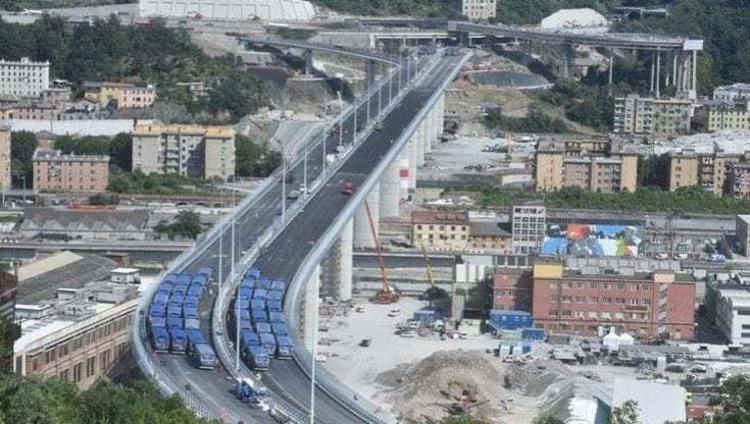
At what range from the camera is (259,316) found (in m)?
18.1

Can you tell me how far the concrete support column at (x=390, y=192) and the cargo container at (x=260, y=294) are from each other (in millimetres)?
9932

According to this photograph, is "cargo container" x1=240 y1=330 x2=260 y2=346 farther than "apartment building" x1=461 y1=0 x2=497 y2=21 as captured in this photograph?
No

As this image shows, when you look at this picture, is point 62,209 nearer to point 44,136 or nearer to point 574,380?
point 44,136

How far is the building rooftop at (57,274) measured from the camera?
20297mm

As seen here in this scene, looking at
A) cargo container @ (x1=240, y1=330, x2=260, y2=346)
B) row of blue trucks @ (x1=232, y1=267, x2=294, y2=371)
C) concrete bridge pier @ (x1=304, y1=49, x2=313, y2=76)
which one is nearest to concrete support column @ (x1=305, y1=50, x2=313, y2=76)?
concrete bridge pier @ (x1=304, y1=49, x2=313, y2=76)

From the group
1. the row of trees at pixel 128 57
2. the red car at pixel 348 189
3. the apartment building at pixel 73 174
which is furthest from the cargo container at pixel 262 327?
the row of trees at pixel 128 57

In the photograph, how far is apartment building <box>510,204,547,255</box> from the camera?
1071 inches

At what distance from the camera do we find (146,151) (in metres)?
32.3

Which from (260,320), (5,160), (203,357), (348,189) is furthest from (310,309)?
(5,160)

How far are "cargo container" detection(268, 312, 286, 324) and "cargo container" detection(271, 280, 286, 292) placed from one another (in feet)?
3.15

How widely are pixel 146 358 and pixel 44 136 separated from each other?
17027mm

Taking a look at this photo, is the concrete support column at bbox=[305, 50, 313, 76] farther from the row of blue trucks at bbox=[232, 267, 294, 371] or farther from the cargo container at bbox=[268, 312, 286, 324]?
the cargo container at bbox=[268, 312, 286, 324]

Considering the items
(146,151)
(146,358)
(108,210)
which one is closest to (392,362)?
(146,358)

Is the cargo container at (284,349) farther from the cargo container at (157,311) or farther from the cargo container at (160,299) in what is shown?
the cargo container at (160,299)
